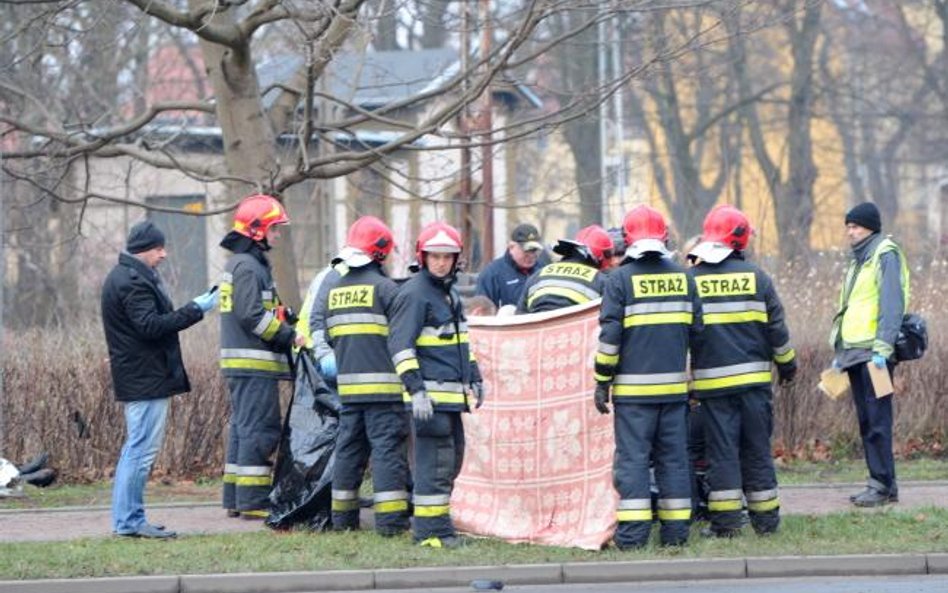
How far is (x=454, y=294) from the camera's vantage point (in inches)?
413

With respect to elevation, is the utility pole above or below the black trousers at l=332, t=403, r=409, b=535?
above

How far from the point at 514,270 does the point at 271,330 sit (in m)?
3.25

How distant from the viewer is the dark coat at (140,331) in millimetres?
10688

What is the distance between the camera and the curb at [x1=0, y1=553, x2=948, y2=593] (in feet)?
30.7

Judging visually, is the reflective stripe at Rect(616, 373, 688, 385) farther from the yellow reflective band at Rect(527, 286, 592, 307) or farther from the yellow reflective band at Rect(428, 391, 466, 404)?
the yellow reflective band at Rect(527, 286, 592, 307)

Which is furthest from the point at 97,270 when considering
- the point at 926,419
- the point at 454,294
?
the point at 454,294

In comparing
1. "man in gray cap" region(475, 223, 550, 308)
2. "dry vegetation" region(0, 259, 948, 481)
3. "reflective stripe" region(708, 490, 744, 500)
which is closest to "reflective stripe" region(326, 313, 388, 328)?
"reflective stripe" region(708, 490, 744, 500)

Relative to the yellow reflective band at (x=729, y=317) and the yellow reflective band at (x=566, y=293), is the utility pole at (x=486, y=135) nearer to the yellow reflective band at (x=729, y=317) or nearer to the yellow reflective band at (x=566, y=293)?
the yellow reflective band at (x=566, y=293)

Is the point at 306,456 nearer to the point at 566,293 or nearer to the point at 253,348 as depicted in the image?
the point at 253,348

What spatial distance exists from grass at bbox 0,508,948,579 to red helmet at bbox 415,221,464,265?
5.82ft

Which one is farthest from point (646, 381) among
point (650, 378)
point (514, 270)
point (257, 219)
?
point (514, 270)

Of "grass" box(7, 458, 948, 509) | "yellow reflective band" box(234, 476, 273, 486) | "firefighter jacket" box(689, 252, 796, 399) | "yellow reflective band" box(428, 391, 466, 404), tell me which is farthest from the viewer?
"grass" box(7, 458, 948, 509)

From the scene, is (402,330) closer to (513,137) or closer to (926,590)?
(926,590)

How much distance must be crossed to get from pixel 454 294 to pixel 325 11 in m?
3.86
